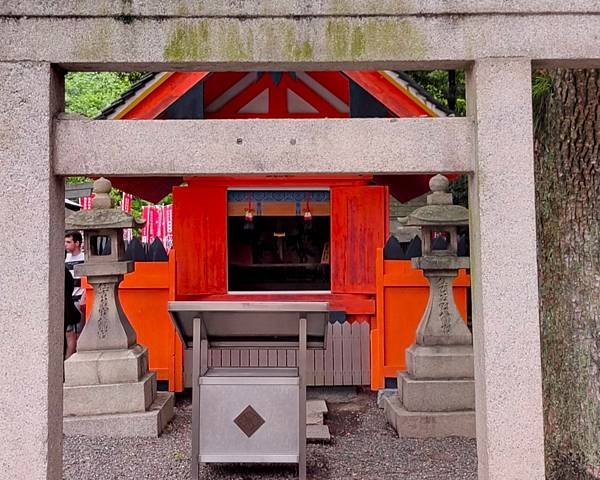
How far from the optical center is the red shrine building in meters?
6.89

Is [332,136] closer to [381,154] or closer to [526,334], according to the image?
[381,154]

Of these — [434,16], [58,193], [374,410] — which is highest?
[434,16]

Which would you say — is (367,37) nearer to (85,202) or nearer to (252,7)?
(252,7)

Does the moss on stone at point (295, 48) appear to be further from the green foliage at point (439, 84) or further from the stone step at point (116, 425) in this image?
the green foliage at point (439, 84)

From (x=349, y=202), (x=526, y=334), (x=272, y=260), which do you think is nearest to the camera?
(x=526, y=334)

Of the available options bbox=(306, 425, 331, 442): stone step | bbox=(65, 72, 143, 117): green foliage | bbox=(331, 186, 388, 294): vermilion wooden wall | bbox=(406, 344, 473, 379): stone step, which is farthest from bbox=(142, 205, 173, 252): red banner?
bbox=(406, 344, 473, 379): stone step

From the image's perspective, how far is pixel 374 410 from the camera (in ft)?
21.8

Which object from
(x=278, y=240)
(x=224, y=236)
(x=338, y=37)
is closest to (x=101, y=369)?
(x=224, y=236)

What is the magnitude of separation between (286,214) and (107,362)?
3296mm

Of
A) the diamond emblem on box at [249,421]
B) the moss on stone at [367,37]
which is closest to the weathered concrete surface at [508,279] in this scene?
the moss on stone at [367,37]

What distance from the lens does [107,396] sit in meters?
5.59

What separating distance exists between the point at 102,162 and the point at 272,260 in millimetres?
6684

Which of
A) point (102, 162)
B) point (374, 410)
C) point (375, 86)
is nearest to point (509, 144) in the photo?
point (102, 162)

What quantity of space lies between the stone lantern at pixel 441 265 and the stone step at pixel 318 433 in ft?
4.31
